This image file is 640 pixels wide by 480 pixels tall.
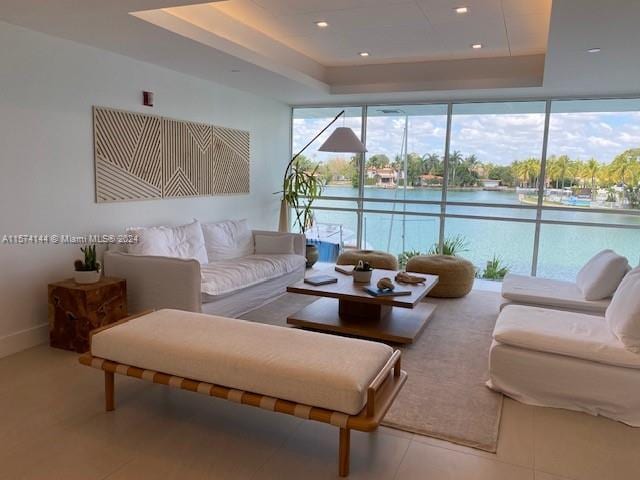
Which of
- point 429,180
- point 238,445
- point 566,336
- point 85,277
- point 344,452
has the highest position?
point 429,180

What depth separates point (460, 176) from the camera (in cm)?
658

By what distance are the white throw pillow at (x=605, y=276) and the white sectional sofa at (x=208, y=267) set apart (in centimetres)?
292

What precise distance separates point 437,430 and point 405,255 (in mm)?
4554

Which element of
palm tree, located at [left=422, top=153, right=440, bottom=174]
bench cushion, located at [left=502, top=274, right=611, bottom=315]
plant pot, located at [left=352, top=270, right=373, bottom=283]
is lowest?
bench cushion, located at [left=502, top=274, right=611, bottom=315]

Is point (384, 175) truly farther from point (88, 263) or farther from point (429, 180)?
point (88, 263)

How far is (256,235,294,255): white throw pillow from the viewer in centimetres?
562

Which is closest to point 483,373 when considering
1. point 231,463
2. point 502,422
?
point 502,422

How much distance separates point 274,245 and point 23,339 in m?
2.72

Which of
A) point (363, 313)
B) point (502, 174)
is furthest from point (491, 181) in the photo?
point (363, 313)

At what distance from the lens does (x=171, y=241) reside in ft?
14.9

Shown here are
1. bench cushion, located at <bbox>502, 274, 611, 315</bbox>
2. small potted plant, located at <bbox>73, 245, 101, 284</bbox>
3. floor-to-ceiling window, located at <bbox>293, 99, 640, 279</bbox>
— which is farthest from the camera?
floor-to-ceiling window, located at <bbox>293, 99, 640, 279</bbox>

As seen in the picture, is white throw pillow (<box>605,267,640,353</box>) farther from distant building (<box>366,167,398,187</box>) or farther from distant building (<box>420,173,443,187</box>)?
distant building (<box>366,167,398,187</box>)

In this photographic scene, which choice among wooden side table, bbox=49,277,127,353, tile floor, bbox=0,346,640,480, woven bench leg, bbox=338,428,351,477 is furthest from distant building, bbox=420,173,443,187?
woven bench leg, bbox=338,428,351,477

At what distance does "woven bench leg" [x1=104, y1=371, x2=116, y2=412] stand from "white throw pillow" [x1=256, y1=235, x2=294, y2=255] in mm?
3036
